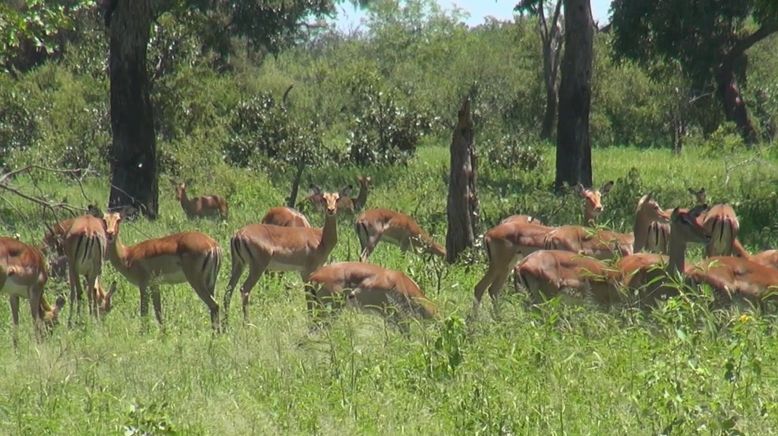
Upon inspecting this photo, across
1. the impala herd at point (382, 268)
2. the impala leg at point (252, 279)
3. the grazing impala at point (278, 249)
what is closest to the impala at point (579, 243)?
the impala herd at point (382, 268)

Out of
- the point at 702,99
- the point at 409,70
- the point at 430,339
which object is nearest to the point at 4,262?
the point at 430,339

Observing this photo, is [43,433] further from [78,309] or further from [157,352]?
[78,309]

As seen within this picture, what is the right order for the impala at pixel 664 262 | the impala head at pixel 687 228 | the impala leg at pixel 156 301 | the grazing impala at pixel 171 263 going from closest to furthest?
the impala at pixel 664 262 < the impala head at pixel 687 228 < the impala leg at pixel 156 301 < the grazing impala at pixel 171 263

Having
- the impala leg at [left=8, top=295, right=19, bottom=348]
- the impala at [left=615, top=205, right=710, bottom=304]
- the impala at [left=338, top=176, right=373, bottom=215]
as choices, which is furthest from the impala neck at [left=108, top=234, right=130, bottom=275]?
the impala at [left=338, top=176, right=373, bottom=215]

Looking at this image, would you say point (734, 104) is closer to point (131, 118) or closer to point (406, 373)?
point (131, 118)

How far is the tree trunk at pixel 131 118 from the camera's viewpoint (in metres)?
16.9

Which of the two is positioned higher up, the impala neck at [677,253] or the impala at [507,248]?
the impala neck at [677,253]

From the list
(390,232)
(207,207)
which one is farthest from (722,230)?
(207,207)

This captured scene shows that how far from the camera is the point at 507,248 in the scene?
1080 cm

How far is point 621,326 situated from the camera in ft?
28.0

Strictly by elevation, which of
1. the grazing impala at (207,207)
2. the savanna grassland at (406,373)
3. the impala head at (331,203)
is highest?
the impala head at (331,203)

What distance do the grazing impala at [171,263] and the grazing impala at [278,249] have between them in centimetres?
44

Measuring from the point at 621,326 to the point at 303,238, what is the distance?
3570mm

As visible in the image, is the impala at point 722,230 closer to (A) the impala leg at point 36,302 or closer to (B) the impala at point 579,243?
(B) the impala at point 579,243
